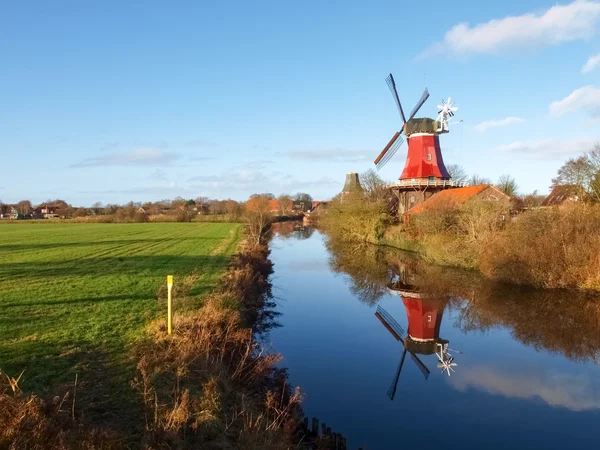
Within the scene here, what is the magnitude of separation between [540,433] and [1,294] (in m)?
13.7

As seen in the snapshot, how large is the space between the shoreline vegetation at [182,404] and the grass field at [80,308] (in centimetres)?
45

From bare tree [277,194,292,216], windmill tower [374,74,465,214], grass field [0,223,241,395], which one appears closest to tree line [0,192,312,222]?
bare tree [277,194,292,216]

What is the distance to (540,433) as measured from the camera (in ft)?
25.4

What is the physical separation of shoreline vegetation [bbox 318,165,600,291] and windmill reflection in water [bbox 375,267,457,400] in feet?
14.9

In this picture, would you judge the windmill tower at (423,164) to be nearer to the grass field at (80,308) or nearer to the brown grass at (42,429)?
the grass field at (80,308)

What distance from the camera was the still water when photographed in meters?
7.87

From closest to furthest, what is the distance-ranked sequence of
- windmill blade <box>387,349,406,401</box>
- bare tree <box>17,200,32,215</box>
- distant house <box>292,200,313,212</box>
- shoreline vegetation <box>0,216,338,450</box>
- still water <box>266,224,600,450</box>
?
shoreline vegetation <box>0,216,338,450</box>
still water <box>266,224,600,450</box>
windmill blade <box>387,349,406,401</box>
distant house <box>292,200,313,212</box>
bare tree <box>17,200,32,215</box>

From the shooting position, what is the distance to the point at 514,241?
65.8ft

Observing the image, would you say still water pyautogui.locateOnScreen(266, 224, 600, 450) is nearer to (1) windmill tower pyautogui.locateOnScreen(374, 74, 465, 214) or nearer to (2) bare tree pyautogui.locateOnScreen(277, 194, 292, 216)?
(1) windmill tower pyautogui.locateOnScreen(374, 74, 465, 214)

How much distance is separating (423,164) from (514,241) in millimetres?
21349

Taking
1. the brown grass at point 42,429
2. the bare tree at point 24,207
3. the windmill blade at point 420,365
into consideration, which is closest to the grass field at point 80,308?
the brown grass at point 42,429

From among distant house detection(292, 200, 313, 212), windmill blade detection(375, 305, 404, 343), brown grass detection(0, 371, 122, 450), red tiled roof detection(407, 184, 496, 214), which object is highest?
distant house detection(292, 200, 313, 212)

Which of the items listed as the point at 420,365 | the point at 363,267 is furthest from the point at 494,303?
the point at 363,267

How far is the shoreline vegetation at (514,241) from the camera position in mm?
18125
